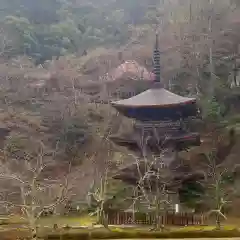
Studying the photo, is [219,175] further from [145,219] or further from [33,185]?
[33,185]

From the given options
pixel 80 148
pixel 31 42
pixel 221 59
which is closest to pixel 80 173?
pixel 80 148

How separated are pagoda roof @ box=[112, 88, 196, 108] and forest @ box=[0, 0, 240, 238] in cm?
5

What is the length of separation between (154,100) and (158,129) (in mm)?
241

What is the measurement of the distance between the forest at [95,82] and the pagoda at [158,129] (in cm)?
6

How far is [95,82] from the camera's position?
4.45 m

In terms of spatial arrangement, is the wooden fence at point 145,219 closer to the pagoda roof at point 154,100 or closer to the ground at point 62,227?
the ground at point 62,227

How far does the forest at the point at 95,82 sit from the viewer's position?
4.36m

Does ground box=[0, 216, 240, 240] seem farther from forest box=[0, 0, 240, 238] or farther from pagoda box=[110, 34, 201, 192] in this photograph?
pagoda box=[110, 34, 201, 192]

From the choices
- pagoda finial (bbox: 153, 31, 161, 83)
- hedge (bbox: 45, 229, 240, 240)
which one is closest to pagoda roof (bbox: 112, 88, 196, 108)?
pagoda finial (bbox: 153, 31, 161, 83)

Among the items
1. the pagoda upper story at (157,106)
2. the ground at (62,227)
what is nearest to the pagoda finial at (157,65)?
the pagoda upper story at (157,106)

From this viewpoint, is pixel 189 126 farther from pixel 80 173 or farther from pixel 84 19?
pixel 84 19

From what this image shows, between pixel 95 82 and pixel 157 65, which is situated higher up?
pixel 157 65

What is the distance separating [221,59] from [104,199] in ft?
4.92

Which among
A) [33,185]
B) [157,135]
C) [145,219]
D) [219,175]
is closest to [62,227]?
[33,185]
